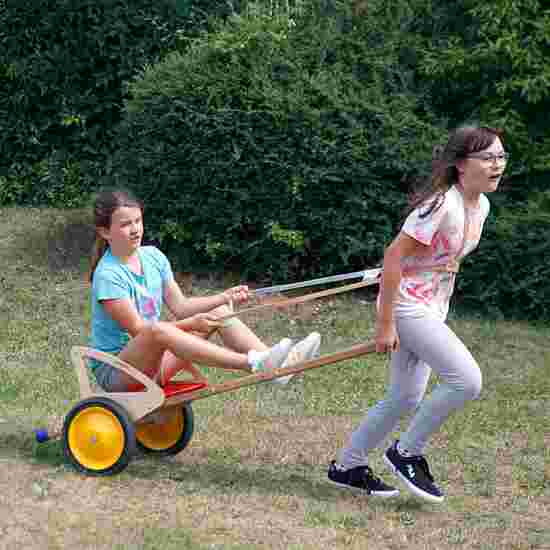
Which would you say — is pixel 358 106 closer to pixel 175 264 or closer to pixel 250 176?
pixel 250 176

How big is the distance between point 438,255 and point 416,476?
0.99m

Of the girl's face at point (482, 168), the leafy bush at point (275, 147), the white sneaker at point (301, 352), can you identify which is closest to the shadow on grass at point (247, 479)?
the white sneaker at point (301, 352)

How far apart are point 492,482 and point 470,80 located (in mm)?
5000

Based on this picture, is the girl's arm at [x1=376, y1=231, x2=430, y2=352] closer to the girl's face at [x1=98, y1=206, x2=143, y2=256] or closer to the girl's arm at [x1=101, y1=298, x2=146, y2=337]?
A: the girl's arm at [x1=101, y1=298, x2=146, y2=337]

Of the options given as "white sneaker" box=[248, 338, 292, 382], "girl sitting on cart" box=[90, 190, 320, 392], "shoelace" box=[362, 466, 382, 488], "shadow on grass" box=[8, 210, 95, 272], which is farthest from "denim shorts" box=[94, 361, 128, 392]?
"shadow on grass" box=[8, 210, 95, 272]

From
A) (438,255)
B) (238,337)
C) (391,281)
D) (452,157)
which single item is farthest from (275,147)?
(391,281)

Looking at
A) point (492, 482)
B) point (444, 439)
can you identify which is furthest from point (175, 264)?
point (492, 482)

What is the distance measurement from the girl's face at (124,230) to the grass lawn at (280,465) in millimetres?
1044

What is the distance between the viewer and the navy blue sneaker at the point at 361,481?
482 centimetres

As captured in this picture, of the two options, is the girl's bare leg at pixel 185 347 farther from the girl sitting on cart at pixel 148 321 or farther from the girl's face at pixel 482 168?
the girl's face at pixel 482 168

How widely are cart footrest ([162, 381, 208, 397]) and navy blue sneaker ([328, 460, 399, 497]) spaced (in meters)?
0.72

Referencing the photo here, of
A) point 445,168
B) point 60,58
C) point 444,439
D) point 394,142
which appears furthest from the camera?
point 60,58

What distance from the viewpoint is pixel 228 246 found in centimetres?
891

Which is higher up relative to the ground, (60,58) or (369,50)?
(369,50)
